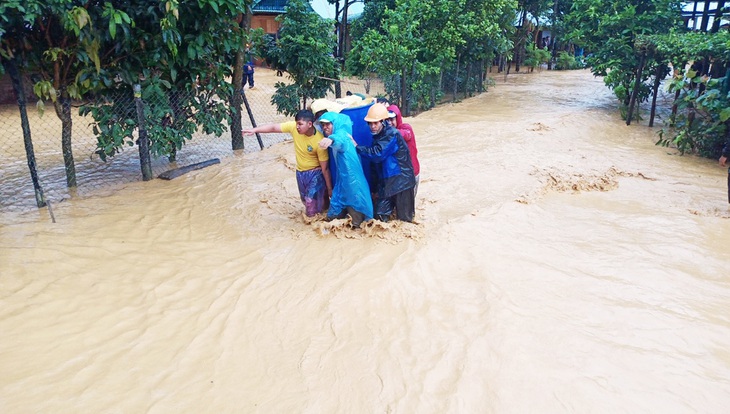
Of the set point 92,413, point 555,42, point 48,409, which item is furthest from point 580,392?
point 555,42

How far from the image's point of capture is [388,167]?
4.99m

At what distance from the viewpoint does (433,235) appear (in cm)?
511

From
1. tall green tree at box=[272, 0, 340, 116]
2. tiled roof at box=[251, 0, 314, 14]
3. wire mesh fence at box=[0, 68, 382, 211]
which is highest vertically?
tiled roof at box=[251, 0, 314, 14]

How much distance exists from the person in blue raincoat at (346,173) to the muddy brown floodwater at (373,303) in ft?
0.71

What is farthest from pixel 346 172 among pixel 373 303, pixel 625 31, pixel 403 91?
pixel 625 31

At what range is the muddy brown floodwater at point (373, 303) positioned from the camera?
9.86ft

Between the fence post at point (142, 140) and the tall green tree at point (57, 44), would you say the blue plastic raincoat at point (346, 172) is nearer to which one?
the tall green tree at point (57, 44)

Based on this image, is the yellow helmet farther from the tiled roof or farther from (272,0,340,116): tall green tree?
the tiled roof

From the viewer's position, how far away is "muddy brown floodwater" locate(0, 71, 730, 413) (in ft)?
9.86

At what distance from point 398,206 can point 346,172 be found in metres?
0.71

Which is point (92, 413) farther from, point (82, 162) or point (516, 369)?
point (82, 162)

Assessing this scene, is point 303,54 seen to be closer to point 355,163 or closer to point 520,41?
point 355,163

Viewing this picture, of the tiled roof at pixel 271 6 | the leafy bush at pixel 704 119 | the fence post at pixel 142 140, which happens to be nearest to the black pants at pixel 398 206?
the fence post at pixel 142 140

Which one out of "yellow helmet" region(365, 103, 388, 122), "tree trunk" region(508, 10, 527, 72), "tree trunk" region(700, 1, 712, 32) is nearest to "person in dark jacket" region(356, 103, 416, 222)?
"yellow helmet" region(365, 103, 388, 122)
